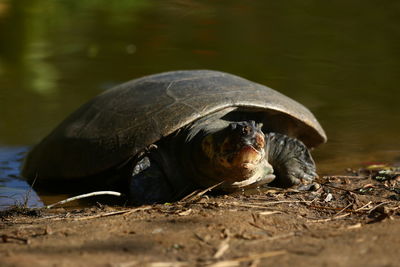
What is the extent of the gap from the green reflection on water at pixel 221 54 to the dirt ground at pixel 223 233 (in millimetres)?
2068

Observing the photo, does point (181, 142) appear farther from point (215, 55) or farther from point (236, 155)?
point (215, 55)

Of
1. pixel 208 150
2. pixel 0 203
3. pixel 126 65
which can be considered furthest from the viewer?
pixel 126 65

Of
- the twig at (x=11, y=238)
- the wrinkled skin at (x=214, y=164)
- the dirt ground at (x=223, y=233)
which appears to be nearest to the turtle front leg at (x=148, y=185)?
the wrinkled skin at (x=214, y=164)

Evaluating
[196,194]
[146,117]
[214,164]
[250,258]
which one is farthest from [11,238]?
[146,117]

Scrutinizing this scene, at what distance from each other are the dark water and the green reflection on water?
0.06ft

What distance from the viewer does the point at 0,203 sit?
5156 millimetres

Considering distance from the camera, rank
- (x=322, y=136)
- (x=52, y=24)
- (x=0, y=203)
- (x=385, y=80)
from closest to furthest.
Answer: (x=0, y=203) < (x=322, y=136) < (x=385, y=80) < (x=52, y=24)

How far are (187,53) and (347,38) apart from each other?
2.92 meters

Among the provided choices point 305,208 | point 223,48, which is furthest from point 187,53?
point 305,208

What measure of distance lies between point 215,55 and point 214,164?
612 centimetres

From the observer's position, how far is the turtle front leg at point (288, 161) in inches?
202

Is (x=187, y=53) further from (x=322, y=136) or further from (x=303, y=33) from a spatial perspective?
(x=322, y=136)

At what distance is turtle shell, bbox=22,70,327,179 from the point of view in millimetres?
5055

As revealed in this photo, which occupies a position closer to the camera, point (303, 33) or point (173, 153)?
point (173, 153)
